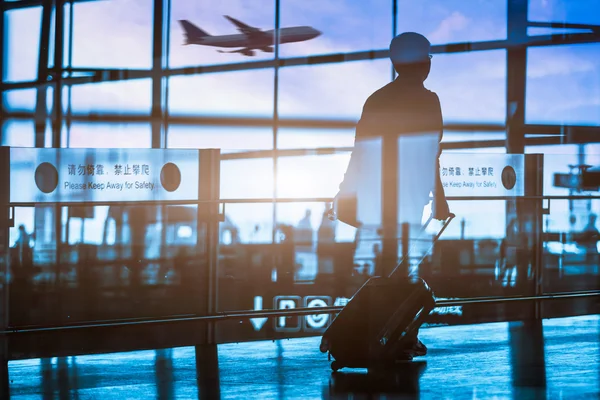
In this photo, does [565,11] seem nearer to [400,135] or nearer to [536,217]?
[536,217]

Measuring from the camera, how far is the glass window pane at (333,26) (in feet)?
25.1

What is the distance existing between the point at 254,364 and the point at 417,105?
1.22m

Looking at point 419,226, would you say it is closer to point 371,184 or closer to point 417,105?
point 371,184

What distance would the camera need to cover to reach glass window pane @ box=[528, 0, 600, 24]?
25.7 ft

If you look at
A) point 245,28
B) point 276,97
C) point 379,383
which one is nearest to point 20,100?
point 245,28

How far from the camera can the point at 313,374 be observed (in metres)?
3.25

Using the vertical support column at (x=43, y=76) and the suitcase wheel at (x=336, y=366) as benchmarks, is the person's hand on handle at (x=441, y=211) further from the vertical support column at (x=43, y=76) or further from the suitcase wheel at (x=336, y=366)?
the vertical support column at (x=43, y=76)

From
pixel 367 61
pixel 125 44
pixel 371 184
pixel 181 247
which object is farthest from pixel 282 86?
pixel 181 247

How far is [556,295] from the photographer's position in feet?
17.6

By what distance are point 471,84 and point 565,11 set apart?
4.91 feet

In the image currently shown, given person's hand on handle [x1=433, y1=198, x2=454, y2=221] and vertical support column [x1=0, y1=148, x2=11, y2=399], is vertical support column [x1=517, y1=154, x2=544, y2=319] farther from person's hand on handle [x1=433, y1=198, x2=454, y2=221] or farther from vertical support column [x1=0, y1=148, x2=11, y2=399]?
vertical support column [x1=0, y1=148, x2=11, y2=399]

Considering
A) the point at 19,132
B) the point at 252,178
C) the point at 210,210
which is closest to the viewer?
the point at 210,210

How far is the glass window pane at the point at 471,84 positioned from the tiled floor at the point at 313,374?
4.14 meters

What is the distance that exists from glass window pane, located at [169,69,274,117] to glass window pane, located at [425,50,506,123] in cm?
185
